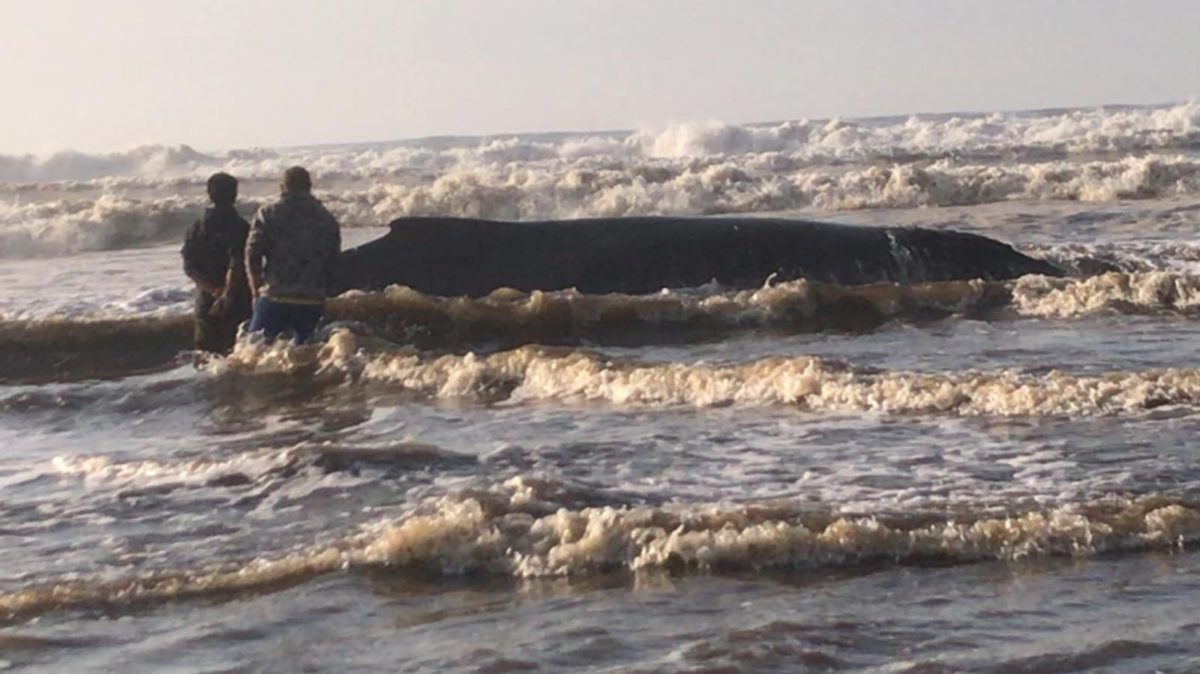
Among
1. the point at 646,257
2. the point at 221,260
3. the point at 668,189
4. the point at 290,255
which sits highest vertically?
the point at 290,255

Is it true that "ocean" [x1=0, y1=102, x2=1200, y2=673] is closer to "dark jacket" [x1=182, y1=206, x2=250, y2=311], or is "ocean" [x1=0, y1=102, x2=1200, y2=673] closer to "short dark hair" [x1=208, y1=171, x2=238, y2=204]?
"dark jacket" [x1=182, y1=206, x2=250, y2=311]

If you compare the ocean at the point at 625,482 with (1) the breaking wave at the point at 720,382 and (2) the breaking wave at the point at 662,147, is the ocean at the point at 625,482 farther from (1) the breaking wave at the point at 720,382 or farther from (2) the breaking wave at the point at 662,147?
(2) the breaking wave at the point at 662,147

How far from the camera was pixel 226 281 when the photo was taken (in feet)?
47.1

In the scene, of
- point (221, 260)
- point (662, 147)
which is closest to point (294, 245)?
point (221, 260)

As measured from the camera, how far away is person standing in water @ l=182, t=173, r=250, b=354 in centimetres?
1404

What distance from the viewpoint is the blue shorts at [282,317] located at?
1361cm

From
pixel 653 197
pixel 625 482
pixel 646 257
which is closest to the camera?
pixel 625 482

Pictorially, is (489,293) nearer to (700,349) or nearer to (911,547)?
(700,349)

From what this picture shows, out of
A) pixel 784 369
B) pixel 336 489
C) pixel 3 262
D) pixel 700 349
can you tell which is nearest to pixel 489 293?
pixel 700 349

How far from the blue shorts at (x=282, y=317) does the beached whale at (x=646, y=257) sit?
3685 mm

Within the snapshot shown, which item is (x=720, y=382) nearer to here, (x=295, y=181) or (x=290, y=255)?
(x=290, y=255)

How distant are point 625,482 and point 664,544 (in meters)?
1.50

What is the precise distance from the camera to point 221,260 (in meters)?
14.2

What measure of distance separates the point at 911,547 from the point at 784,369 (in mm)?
4396
